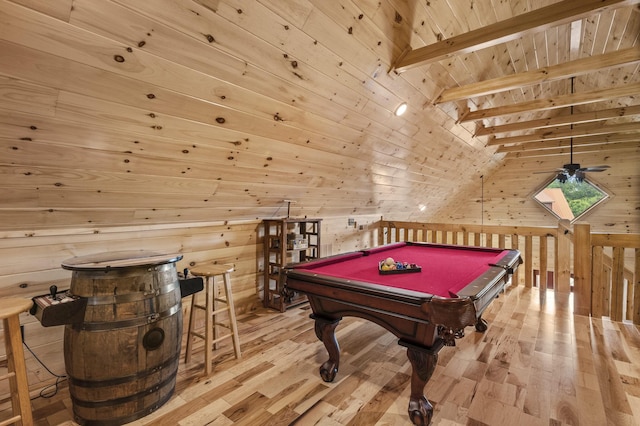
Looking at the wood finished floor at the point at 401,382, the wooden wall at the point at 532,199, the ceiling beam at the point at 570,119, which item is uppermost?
the ceiling beam at the point at 570,119

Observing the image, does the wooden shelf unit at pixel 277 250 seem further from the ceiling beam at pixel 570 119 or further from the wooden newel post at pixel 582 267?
the ceiling beam at pixel 570 119

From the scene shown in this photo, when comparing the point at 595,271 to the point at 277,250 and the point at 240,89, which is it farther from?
the point at 240,89

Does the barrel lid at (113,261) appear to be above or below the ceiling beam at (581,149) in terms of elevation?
below

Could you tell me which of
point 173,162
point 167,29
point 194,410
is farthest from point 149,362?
point 167,29

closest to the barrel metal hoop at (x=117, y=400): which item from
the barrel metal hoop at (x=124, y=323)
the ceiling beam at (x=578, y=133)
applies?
the barrel metal hoop at (x=124, y=323)

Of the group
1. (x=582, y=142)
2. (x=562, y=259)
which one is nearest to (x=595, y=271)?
(x=562, y=259)

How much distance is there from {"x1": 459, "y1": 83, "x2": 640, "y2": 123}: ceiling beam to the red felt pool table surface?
1.83 meters

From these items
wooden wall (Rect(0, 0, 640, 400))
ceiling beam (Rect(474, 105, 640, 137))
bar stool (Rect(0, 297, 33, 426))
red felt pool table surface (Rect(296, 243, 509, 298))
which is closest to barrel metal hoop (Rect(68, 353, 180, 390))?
bar stool (Rect(0, 297, 33, 426))

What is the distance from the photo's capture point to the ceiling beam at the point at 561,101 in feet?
9.93

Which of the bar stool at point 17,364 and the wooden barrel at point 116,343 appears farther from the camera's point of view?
the wooden barrel at point 116,343

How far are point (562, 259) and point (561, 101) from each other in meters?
1.84

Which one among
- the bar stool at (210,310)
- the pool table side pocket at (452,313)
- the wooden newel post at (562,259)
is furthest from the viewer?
the wooden newel post at (562,259)

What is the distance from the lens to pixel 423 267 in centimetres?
220

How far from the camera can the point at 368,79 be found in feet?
7.89
